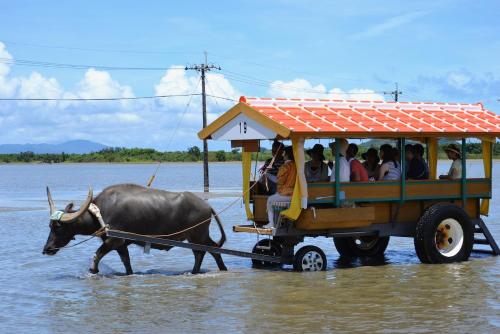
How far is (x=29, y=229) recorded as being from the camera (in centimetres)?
2005

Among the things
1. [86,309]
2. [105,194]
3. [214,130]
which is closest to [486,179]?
[214,130]

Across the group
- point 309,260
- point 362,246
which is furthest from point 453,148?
point 309,260

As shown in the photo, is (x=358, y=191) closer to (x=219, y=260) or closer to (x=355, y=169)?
(x=355, y=169)

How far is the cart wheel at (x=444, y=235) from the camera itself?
12297 millimetres

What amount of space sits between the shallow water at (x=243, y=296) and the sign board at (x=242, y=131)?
206 centimetres

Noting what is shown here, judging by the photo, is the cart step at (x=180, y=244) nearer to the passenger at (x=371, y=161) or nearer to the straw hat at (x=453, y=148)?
the passenger at (x=371, y=161)

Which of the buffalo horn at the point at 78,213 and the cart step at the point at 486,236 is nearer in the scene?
the buffalo horn at the point at 78,213

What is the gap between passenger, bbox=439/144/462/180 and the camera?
13070 millimetres

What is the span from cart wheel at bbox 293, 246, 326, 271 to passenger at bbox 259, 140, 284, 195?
3.93 ft

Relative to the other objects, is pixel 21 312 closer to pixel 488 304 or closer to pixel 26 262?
pixel 26 262

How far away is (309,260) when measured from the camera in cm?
1188

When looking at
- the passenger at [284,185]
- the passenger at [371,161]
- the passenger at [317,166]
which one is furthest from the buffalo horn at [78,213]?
the passenger at [371,161]

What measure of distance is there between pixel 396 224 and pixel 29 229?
10898 mm

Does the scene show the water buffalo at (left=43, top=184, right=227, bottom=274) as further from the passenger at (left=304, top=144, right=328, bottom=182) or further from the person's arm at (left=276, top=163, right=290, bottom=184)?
the passenger at (left=304, top=144, right=328, bottom=182)
